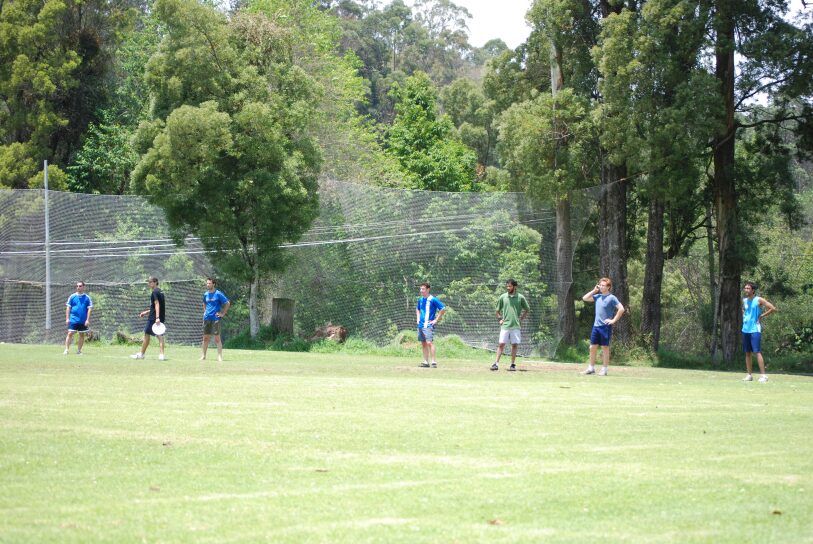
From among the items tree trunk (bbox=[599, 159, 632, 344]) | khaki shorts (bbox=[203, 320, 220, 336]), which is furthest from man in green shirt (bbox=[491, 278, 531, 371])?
tree trunk (bbox=[599, 159, 632, 344])

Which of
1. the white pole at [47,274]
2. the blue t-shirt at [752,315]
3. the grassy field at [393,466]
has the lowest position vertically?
the grassy field at [393,466]

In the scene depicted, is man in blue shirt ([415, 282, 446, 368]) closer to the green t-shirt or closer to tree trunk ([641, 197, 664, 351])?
the green t-shirt

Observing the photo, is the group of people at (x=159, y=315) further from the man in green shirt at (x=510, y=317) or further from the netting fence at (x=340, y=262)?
the netting fence at (x=340, y=262)

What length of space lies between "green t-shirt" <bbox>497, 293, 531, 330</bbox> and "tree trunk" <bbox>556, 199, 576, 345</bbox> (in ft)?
27.2

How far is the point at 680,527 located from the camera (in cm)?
577

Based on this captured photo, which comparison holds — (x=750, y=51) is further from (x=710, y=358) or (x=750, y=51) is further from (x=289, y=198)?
(x=289, y=198)

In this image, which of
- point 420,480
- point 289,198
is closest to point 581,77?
point 289,198

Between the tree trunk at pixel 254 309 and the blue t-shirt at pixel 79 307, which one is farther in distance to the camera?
the tree trunk at pixel 254 309

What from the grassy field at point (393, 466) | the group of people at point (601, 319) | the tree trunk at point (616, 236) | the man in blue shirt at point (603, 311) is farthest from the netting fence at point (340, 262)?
the grassy field at point (393, 466)

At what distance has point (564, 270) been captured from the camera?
31188mm

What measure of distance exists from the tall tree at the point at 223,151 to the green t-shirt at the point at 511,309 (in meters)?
12.6

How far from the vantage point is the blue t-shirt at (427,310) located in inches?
915

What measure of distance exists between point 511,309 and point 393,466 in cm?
1549

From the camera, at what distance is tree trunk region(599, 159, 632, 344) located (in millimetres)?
31859
